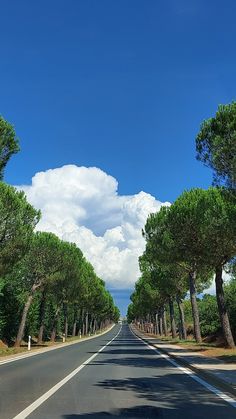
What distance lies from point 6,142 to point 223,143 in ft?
33.1

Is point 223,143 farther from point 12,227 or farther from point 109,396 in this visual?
point 12,227

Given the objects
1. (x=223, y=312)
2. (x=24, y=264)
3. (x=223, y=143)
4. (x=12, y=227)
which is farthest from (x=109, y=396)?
(x=24, y=264)

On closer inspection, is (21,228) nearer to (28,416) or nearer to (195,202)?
(195,202)

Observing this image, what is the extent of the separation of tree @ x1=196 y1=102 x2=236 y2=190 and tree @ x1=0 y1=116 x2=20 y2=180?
8823 millimetres

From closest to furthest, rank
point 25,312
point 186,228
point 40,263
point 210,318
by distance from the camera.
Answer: point 186,228
point 25,312
point 40,263
point 210,318

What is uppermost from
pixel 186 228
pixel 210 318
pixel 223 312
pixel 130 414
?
pixel 186 228

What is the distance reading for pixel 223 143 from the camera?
19.5 m

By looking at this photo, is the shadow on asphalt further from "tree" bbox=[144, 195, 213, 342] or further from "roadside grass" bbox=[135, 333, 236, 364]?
"tree" bbox=[144, 195, 213, 342]

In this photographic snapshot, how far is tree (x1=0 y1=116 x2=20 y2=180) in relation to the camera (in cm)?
2407

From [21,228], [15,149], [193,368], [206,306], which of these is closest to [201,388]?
[193,368]

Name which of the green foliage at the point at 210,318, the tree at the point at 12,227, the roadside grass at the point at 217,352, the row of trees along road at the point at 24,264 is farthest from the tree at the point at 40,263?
the roadside grass at the point at 217,352

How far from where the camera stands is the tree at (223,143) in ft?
63.4

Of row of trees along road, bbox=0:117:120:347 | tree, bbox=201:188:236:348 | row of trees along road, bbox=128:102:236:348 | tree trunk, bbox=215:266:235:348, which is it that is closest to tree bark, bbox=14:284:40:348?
Answer: row of trees along road, bbox=0:117:120:347

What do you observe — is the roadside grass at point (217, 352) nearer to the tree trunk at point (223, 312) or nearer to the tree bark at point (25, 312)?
the tree trunk at point (223, 312)
